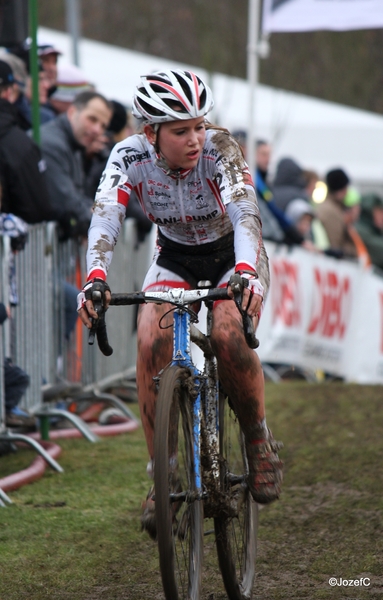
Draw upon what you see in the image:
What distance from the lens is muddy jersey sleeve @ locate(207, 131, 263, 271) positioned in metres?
4.38

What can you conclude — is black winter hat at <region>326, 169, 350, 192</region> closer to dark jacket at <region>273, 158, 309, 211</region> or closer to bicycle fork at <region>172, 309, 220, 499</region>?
dark jacket at <region>273, 158, 309, 211</region>

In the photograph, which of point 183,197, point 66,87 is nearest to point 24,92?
point 66,87

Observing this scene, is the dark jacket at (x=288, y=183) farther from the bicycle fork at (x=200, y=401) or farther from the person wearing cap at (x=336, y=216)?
the bicycle fork at (x=200, y=401)

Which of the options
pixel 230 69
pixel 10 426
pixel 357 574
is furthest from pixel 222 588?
pixel 230 69

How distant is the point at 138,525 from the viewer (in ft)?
19.1

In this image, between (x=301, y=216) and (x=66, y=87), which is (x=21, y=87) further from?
(x=301, y=216)

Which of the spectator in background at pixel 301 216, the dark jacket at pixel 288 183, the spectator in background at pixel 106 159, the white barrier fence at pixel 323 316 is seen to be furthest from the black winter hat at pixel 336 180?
the spectator in background at pixel 106 159

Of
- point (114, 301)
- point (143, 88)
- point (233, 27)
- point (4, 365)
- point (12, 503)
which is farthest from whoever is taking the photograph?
point (233, 27)

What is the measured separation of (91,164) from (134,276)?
1113 mm

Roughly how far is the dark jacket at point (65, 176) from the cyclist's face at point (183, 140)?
11.1ft

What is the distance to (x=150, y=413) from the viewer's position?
465cm

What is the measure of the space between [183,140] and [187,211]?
0.39 metres

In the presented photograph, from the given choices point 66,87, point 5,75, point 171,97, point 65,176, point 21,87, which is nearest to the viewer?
point 171,97

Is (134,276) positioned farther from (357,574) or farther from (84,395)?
(357,574)
